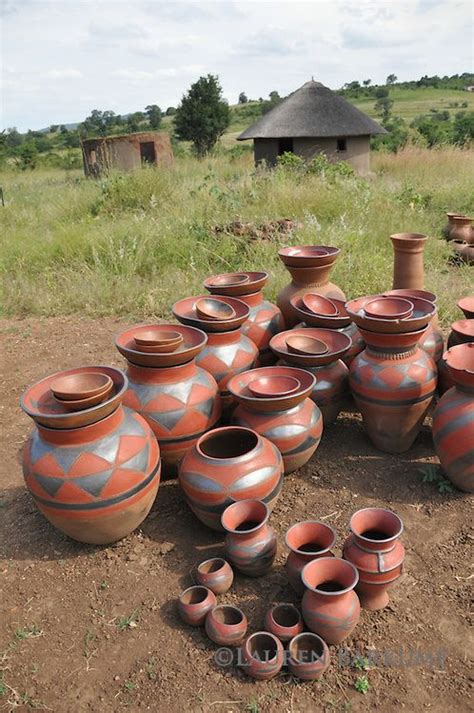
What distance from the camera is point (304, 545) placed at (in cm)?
224

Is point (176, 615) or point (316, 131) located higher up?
point (316, 131)

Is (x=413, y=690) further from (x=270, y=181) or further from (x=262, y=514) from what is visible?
(x=270, y=181)

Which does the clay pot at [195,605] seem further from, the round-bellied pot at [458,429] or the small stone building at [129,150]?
the small stone building at [129,150]

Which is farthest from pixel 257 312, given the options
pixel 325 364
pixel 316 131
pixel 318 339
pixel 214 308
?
pixel 316 131

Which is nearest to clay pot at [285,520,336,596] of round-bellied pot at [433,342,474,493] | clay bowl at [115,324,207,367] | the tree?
round-bellied pot at [433,342,474,493]

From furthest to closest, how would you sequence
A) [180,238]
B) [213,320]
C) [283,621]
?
[180,238]
[213,320]
[283,621]

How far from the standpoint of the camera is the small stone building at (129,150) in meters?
13.2

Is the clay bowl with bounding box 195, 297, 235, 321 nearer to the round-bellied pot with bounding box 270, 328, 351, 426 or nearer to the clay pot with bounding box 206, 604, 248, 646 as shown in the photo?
the round-bellied pot with bounding box 270, 328, 351, 426

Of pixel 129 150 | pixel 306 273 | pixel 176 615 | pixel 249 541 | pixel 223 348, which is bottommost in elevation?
pixel 176 615

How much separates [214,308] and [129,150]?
12.3 m

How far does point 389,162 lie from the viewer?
14.3m

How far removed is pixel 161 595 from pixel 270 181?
7.09m

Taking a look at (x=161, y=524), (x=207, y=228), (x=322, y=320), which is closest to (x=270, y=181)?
(x=207, y=228)

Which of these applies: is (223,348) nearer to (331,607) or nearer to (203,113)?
(331,607)
